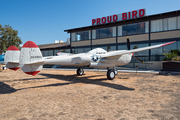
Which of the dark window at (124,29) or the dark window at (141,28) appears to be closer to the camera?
the dark window at (141,28)

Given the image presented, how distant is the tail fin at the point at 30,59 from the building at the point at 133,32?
70.9 ft

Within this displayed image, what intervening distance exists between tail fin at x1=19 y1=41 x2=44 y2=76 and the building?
70.9 feet

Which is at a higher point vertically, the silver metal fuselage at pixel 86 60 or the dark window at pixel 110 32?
the dark window at pixel 110 32

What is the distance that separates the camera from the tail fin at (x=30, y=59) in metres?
8.76

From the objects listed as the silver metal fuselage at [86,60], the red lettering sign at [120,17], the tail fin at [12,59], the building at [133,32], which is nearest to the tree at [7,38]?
the building at [133,32]

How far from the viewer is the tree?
38281 mm

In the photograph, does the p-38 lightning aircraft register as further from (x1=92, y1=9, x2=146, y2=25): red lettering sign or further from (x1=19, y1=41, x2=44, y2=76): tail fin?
(x1=92, y1=9, x2=146, y2=25): red lettering sign

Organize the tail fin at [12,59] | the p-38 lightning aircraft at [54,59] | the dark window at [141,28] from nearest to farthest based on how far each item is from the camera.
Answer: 1. the p-38 lightning aircraft at [54,59]
2. the tail fin at [12,59]
3. the dark window at [141,28]

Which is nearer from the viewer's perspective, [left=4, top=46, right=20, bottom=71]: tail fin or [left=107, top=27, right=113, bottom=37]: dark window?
[left=4, top=46, right=20, bottom=71]: tail fin

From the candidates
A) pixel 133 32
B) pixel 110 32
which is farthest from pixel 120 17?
pixel 133 32

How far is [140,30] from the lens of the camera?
86.6 ft

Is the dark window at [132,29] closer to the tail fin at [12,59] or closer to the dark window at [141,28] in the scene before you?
the dark window at [141,28]

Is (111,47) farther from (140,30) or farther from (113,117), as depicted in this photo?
(113,117)

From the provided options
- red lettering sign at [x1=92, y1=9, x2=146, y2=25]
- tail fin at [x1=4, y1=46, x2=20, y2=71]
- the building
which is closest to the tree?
the building
